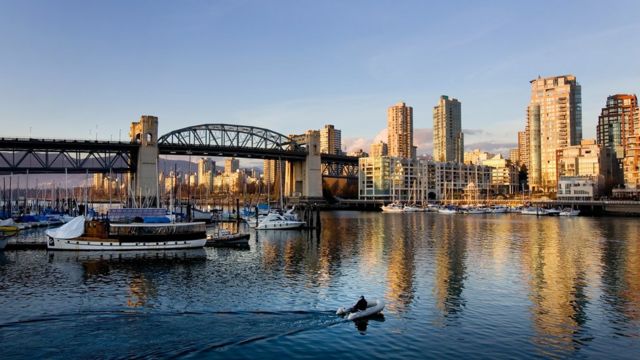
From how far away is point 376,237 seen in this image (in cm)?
6894

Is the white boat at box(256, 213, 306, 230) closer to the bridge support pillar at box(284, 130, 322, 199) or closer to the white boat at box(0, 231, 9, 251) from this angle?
the white boat at box(0, 231, 9, 251)

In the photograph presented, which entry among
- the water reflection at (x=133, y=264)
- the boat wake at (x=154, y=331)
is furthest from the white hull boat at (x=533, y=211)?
the boat wake at (x=154, y=331)

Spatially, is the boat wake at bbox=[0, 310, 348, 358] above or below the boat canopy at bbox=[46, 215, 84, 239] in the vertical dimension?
below

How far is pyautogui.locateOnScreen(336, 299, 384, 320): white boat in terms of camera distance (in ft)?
83.5

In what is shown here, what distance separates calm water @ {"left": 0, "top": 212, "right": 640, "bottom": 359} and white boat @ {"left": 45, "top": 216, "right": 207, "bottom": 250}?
5.11 feet

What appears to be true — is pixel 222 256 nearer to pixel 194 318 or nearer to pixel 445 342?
pixel 194 318

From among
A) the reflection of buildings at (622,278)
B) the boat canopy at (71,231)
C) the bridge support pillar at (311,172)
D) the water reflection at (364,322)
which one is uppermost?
the bridge support pillar at (311,172)

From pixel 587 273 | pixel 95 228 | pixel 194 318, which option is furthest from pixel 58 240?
pixel 587 273

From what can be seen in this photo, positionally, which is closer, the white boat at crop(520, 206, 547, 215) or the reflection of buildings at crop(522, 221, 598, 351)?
the reflection of buildings at crop(522, 221, 598, 351)

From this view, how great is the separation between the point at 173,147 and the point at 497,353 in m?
143

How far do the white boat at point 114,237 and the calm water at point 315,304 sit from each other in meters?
1.56

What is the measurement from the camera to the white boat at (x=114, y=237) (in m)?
48.7

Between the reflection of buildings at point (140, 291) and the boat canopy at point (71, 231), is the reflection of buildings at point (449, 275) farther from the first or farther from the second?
the boat canopy at point (71, 231)

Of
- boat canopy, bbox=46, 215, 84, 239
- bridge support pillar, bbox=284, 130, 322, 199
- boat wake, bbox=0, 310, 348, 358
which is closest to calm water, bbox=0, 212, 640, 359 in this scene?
boat wake, bbox=0, 310, 348, 358
